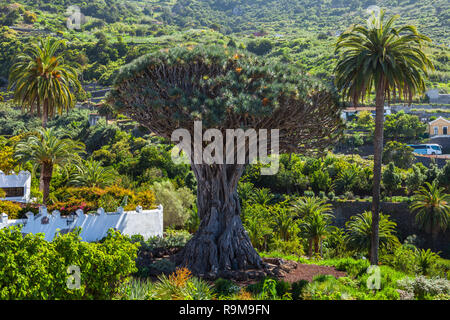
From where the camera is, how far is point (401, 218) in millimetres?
43344

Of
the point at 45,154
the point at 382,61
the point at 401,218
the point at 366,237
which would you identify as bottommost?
the point at 401,218

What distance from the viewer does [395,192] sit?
48.9 meters

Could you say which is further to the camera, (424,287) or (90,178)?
(90,178)

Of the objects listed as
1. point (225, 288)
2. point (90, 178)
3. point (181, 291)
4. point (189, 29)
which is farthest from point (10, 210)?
point (189, 29)

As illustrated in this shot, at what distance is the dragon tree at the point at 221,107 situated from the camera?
733 inches

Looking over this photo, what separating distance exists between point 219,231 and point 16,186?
63.5 feet

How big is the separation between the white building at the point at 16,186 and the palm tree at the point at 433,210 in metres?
29.5

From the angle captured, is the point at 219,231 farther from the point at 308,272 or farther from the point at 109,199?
the point at 109,199

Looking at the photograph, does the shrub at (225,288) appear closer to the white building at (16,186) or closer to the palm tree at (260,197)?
the white building at (16,186)

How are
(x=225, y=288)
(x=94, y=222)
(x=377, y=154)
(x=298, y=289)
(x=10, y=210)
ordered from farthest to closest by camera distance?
(x=94, y=222), (x=10, y=210), (x=377, y=154), (x=225, y=288), (x=298, y=289)

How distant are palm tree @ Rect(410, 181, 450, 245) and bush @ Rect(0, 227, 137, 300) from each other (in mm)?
30722

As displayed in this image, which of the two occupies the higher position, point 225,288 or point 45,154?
point 45,154
